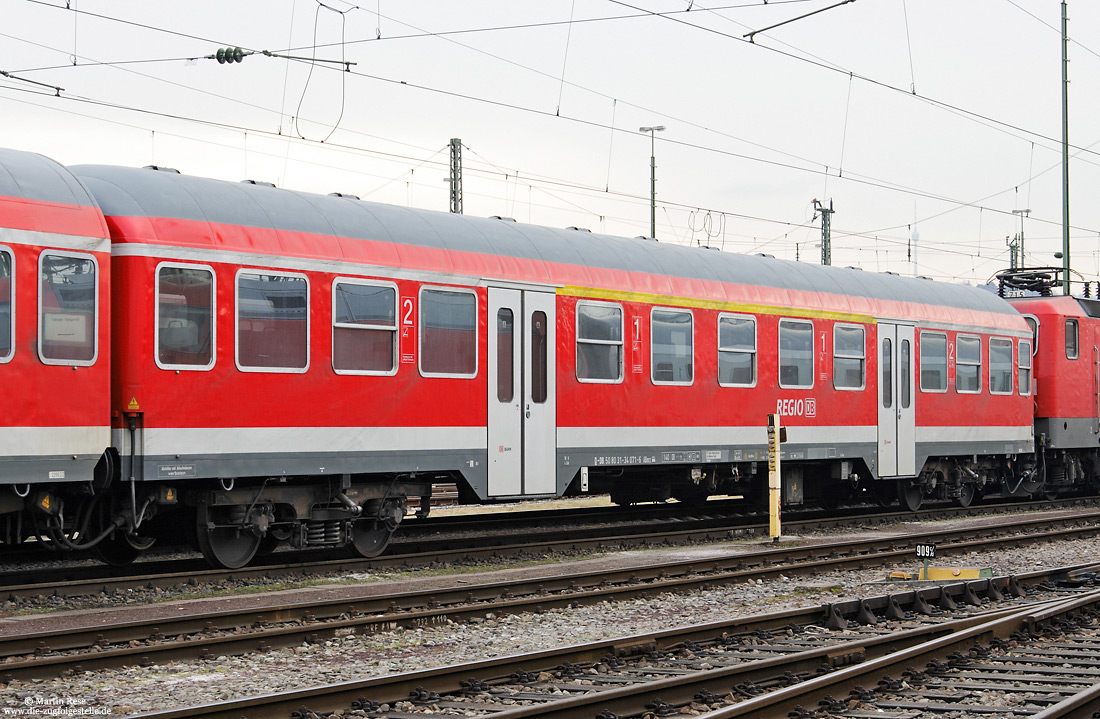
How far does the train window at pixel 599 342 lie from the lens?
16.0m

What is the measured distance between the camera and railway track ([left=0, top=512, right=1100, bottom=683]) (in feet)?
28.4

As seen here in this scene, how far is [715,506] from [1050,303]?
28.0ft

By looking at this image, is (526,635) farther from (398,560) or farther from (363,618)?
(398,560)

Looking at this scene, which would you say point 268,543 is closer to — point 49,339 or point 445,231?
point 49,339

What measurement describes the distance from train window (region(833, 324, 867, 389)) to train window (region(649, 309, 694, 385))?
3.63 m

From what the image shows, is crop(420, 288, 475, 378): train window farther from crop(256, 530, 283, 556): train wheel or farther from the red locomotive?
crop(256, 530, 283, 556): train wheel

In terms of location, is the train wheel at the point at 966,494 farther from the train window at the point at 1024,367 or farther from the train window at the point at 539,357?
the train window at the point at 539,357

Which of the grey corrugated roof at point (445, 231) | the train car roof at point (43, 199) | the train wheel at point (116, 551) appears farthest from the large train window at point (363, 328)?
Answer: the train wheel at point (116, 551)

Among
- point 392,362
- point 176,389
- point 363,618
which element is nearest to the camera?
point 363,618

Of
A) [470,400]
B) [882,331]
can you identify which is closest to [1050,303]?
[882,331]

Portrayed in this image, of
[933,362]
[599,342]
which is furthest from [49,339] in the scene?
[933,362]

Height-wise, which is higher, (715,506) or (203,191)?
(203,191)

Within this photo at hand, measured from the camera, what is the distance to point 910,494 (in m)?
22.5

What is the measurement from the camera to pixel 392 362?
13.8 meters
